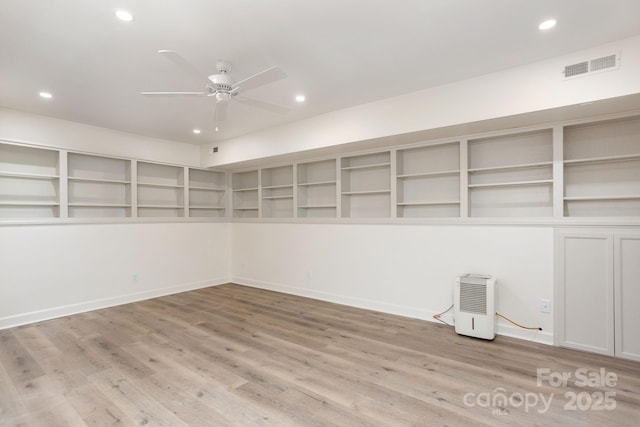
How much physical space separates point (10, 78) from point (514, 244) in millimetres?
5366

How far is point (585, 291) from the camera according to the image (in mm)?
3105

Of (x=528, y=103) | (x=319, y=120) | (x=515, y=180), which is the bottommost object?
(x=515, y=180)

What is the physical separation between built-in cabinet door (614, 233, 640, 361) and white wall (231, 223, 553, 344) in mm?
506

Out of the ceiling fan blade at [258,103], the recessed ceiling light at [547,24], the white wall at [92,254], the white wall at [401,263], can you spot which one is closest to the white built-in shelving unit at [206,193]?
the white wall at [92,254]

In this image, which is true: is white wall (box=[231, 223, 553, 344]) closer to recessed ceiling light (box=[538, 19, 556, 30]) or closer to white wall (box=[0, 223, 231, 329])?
white wall (box=[0, 223, 231, 329])

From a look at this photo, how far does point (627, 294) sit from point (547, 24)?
245 centimetres

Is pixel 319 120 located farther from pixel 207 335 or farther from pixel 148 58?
pixel 207 335

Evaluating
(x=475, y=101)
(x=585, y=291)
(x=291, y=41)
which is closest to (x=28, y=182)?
(x=291, y=41)

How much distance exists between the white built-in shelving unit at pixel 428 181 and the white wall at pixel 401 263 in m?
0.31

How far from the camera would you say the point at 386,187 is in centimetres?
464

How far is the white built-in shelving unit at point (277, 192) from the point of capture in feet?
19.3

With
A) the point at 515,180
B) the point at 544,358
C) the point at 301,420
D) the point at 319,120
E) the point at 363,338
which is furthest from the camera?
the point at 319,120

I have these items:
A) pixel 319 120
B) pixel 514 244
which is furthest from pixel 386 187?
pixel 514 244

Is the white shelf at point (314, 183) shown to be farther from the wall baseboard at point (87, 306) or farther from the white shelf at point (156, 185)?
the wall baseboard at point (87, 306)
